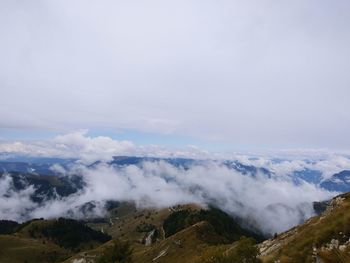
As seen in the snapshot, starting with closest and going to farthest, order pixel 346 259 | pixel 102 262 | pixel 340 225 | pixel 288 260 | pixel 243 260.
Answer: pixel 346 259 → pixel 288 260 → pixel 340 225 → pixel 243 260 → pixel 102 262

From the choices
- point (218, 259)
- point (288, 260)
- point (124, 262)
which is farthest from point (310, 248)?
point (124, 262)

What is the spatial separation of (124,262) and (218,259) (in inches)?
1959

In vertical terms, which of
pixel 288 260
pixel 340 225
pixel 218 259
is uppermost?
pixel 340 225

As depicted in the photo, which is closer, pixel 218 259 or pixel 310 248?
pixel 310 248

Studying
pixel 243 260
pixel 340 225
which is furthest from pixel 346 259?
pixel 243 260

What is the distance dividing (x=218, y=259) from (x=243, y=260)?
429 cm

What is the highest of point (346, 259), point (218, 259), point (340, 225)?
point (346, 259)

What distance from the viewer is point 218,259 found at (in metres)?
58.3

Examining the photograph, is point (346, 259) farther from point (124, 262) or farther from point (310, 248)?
point (124, 262)

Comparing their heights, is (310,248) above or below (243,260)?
above

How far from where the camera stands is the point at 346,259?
15.6 metres

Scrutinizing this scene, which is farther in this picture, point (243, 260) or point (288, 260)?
point (243, 260)

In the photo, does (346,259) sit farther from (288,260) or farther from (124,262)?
(124,262)

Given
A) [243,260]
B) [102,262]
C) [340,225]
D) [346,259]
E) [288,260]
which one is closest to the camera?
[346,259]
